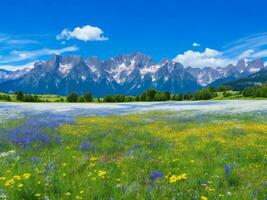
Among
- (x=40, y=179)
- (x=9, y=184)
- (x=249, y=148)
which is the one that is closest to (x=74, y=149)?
(x=40, y=179)

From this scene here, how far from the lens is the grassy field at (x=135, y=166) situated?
26.3ft

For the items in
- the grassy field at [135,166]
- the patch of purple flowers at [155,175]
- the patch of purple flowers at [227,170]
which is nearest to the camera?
the grassy field at [135,166]

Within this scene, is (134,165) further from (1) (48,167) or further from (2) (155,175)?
(1) (48,167)

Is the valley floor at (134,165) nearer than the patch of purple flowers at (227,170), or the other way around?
the valley floor at (134,165)

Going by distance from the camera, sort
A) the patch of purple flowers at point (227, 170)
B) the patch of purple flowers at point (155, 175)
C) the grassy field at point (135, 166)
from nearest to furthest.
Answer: the grassy field at point (135, 166) < the patch of purple flowers at point (155, 175) < the patch of purple flowers at point (227, 170)

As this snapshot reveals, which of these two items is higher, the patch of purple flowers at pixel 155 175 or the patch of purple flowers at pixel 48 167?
the patch of purple flowers at pixel 48 167

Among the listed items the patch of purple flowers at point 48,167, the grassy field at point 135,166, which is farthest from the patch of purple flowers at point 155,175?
the patch of purple flowers at point 48,167

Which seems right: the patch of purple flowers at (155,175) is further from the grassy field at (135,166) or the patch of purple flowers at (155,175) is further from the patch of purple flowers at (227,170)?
the patch of purple flowers at (227,170)

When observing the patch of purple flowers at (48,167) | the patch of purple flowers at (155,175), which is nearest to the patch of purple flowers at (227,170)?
the patch of purple flowers at (155,175)

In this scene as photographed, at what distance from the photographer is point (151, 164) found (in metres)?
11.3

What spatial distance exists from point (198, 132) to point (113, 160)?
27.6 ft

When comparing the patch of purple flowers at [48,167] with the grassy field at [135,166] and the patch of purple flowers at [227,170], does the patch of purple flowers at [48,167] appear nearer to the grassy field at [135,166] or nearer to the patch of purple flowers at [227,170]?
the grassy field at [135,166]

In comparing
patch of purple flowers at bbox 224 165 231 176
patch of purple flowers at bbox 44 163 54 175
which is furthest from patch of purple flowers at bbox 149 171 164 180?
patch of purple flowers at bbox 44 163 54 175

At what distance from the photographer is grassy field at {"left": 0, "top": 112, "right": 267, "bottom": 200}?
8.02 metres
